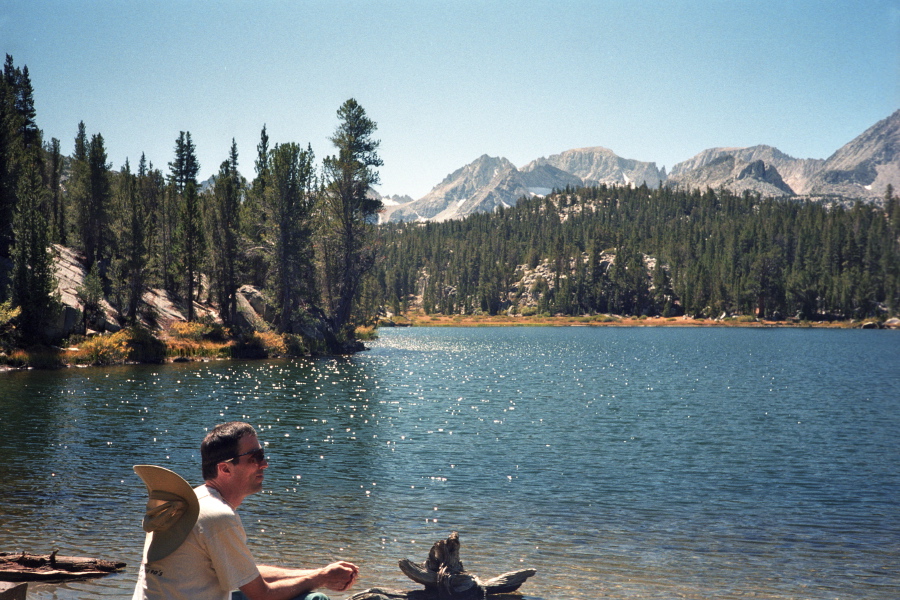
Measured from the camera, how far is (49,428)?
2627 cm

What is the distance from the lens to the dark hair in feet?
16.3

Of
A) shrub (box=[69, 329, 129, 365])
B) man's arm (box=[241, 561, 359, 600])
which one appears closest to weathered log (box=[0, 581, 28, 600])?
man's arm (box=[241, 561, 359, 600])

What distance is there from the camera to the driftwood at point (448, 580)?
406 inches

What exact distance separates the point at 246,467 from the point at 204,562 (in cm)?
76

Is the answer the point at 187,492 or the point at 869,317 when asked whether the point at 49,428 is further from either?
the point at 869,317

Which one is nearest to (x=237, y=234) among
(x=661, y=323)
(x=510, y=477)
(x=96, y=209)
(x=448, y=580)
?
(x=96, y=209)

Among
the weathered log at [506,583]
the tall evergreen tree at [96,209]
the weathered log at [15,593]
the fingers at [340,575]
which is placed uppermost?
the tall evergreen tree at [96,209]

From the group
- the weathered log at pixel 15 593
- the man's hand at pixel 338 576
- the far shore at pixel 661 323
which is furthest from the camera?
the far shore at pixel 661 323

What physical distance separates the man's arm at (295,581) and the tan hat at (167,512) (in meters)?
0.77

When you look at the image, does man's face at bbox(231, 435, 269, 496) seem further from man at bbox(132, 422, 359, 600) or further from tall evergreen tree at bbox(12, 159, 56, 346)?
tall evergreen tree at bbox(12, 159, 56, 346)

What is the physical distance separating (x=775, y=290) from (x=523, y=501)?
189 metres

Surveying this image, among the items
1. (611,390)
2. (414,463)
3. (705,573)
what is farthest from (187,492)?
(611,390)

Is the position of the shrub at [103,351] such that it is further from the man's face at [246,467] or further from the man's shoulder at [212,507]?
the man's shoulder at [212,507]

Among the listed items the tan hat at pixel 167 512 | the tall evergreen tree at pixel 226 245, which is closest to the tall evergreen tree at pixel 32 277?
the tall evergreen tree at pixel 226 245
